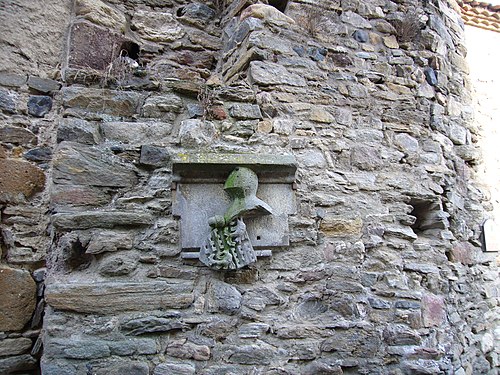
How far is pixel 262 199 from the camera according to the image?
8.01 feet

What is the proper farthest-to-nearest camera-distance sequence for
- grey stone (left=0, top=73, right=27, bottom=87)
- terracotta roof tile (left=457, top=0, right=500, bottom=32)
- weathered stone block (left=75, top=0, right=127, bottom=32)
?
terracotta roof tile (left=457, top=0, right=500, bottom=32)
weathered stone block (left=75, top=0, right=127, bottom=32)
grey stone (left=0, top=73, right=27, bottom=87)

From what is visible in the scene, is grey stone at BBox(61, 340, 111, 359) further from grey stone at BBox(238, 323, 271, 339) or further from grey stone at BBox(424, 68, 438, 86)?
grey stone at BBox(424, 68, 438, 86)

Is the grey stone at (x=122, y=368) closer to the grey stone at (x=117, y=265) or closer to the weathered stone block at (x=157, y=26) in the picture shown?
the grey stone at (x=117, y=265)

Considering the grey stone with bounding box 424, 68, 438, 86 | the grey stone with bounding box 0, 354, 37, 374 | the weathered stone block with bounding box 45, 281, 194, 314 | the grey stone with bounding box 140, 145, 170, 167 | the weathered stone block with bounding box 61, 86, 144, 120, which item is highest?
the grey stone with bounding box 424, 68, 438, 86

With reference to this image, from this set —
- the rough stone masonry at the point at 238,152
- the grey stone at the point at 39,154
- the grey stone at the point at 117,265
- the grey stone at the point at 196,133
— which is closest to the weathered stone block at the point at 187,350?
the rough stone masonry at the point at 238,152

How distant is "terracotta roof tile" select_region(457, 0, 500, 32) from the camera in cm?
468

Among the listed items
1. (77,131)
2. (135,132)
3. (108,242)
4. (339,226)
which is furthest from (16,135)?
(339,226)

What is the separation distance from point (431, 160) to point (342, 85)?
785mm

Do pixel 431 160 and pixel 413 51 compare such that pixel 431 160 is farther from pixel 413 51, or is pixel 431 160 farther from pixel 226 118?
pixel 226 118

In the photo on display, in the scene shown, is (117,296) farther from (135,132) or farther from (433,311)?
(433,311)

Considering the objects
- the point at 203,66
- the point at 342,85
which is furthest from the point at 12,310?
the point at 342,85

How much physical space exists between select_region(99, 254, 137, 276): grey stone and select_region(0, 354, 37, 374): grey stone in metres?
0.68

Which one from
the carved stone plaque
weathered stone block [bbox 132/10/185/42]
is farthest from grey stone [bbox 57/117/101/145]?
weathered stone block [bbox 132/10/185/42]

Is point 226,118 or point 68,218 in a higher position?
point 226,118
